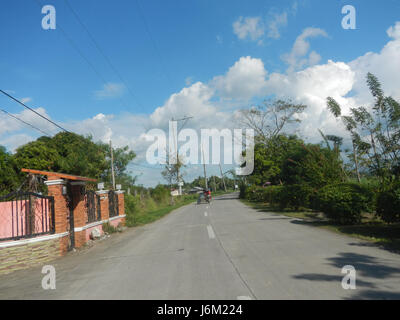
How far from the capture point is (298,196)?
62.2ft

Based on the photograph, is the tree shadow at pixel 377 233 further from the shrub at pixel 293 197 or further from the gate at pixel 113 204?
the gate at pixel 113 204

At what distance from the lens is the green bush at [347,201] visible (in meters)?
11.0

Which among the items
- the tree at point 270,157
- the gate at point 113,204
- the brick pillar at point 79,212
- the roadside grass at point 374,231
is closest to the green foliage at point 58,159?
the gate at point 113,204

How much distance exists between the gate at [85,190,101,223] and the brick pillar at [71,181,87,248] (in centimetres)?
105

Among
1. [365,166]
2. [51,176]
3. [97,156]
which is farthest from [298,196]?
[97,156]

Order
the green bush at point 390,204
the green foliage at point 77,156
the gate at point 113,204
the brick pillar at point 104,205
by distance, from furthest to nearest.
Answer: the green foliage at point 77,156 < the gate at point 113,204 < the brick pillar at point 104,205 < the green bush at point 390,204

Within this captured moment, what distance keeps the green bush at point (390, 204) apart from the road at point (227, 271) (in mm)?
1407

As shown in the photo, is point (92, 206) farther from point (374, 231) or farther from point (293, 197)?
point (293, 197)

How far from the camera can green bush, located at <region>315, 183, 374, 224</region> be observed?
10961 mm

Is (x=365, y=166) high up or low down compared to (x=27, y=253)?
up

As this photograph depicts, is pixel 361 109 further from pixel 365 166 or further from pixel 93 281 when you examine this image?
pixel 93 281

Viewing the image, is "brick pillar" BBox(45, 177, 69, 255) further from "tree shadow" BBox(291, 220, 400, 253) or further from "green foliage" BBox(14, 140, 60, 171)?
"green foliage" BBox(14, 140, 60, 171)

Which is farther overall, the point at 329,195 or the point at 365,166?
the point at 365,166
